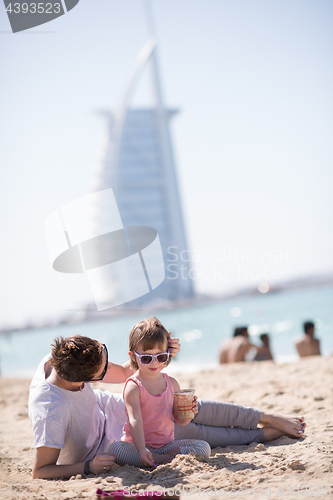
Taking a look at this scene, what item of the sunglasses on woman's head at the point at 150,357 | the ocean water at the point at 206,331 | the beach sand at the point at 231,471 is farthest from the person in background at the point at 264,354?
the sunglasses on woman's head at the point at 150,357

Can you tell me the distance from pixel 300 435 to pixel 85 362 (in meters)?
1.20

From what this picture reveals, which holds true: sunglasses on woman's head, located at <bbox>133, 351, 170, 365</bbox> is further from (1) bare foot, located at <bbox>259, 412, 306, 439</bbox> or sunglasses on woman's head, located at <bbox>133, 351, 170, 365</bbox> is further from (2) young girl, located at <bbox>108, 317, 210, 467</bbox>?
(1) bare foot, located at <bbox>259, 412, 306, 439</bbox>

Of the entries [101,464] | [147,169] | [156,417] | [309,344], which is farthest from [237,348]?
[147,169]

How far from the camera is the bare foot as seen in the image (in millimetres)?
2074

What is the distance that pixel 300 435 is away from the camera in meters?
2.06

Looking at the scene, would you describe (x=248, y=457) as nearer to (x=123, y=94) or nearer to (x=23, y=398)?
(x=23, y=398)

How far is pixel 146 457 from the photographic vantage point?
1.62m

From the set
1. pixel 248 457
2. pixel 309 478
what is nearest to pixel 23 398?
pixel 248 457

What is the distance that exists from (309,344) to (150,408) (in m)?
5.02

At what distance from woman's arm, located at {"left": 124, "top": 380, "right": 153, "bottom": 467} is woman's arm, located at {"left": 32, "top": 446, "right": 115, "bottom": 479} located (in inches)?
6.1

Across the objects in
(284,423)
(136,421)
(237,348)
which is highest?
(136,421)

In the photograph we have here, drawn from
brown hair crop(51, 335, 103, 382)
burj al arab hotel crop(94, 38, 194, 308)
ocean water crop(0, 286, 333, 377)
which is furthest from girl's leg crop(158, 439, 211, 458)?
burj al arab hotel crop(94, 38, 194, 308)

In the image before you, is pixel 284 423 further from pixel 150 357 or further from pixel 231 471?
pixel 150 357

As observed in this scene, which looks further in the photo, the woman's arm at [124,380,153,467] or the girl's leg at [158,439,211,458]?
the girl's leg at [158,439,211,458]
